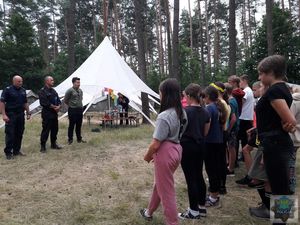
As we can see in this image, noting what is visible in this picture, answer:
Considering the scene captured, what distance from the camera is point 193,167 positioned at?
373 centimetres

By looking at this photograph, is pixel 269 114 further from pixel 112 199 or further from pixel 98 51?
pixel 98 51

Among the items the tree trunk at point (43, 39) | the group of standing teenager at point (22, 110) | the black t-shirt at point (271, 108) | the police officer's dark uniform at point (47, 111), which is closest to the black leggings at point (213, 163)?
the black t-shirt at point (271, 108)

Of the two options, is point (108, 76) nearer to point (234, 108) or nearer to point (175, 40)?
point (175, 40)

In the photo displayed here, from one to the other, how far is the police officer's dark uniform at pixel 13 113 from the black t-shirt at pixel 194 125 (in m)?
4.48

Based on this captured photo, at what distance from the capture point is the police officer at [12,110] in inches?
269

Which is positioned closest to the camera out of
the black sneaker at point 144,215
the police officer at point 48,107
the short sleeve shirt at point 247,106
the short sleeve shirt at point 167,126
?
the short sleeve shirt at point 167,126

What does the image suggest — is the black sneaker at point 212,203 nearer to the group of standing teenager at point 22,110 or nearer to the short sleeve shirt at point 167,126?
the short sleeve shirt at point 167,126

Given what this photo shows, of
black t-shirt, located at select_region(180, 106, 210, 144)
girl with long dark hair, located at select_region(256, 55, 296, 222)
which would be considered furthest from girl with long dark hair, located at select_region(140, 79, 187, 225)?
girl with long dark hair, located at select_region(256, 55, 296, 222)

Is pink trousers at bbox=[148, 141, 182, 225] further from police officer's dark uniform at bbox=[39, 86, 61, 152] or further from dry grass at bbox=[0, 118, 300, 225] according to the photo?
police officer's dark uniform at bbox=[39, 86, 61, 152]

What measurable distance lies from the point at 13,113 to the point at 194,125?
15.1ft

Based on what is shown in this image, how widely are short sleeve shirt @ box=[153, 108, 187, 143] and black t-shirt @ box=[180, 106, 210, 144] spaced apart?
1.34 feet

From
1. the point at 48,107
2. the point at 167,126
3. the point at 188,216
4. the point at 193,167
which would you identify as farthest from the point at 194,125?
the point at 48,107

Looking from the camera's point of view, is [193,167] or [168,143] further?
[193,167]

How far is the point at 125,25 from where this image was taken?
117 feet
